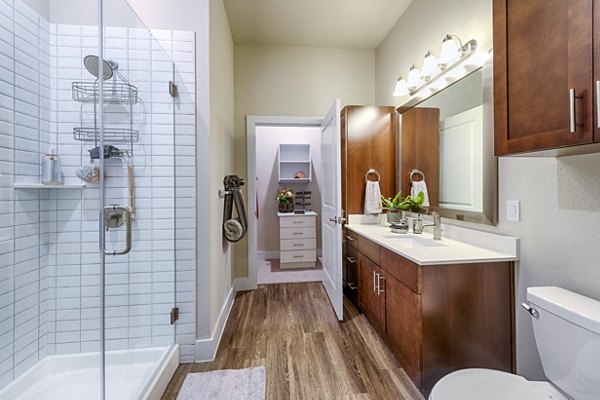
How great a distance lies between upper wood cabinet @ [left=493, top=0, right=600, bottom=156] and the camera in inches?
32.3

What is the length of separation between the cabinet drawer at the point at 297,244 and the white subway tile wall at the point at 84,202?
2.19 meters

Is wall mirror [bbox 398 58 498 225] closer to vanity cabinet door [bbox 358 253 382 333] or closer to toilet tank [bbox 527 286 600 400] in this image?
toilet tank [bbox 527 286 600 400]

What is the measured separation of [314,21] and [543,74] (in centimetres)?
234

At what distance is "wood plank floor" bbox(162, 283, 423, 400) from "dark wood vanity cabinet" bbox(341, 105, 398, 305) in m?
0.57

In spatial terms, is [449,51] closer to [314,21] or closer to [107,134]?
[314,21]

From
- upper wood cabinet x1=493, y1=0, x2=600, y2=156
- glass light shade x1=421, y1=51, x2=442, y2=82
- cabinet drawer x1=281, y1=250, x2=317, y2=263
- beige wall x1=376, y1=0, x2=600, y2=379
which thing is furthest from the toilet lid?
cabinet drawer x1=281, y1=250, x2=317, y2=263

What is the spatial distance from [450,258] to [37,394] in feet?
7.96

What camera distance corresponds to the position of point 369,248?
2.17m

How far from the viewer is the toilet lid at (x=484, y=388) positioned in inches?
37.4

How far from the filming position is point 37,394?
1478mm

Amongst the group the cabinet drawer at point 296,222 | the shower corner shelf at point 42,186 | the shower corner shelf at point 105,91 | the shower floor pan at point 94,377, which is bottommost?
the shower floor pan at point 94,377

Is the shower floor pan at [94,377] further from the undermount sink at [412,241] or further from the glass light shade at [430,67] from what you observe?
the glass light shade at [430,67]

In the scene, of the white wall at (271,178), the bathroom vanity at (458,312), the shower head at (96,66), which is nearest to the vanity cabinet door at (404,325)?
the bathroom vanity at (458,312)

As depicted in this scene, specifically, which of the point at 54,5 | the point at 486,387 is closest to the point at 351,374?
the point at 486,387
